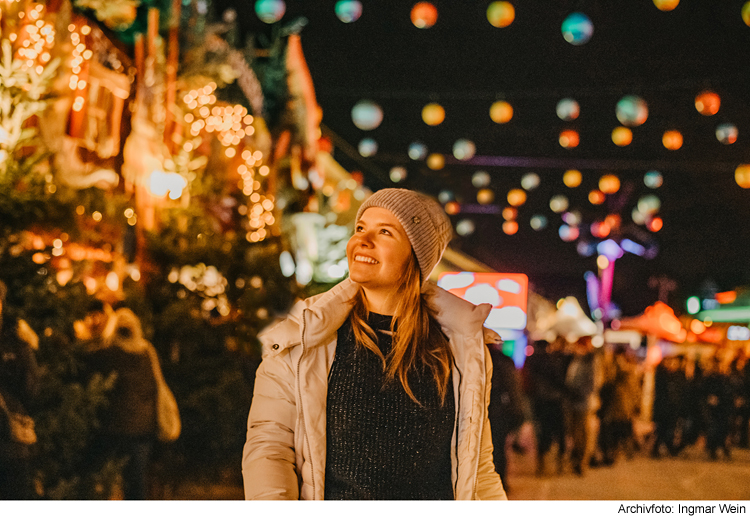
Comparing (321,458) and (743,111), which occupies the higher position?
(743,111)

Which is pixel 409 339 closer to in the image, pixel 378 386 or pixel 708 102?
pixel 378 386

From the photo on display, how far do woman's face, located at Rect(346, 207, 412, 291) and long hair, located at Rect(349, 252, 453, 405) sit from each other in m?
0.07

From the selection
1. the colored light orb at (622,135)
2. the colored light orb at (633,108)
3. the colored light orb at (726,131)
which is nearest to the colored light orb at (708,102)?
the colored light orb at (726,131)

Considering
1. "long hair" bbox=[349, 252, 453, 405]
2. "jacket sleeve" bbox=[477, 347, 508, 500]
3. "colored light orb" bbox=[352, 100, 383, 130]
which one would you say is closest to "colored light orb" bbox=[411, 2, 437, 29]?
"colored light orb" bbox=[352, 100, 383, 130]

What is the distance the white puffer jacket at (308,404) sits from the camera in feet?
7.62

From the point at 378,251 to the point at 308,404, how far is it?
0.58 m

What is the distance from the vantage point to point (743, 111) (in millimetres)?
10211

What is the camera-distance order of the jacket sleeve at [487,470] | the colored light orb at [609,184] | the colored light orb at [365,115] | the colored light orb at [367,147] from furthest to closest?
the colored light orb at [609,184]
the colored light orb at [367,147]
the colored light orb at [365,115]
the jacket sleeve at [487,470]

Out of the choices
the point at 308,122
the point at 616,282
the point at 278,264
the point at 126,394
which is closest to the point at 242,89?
the point at 308,122

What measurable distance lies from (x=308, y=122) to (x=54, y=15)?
12626mm

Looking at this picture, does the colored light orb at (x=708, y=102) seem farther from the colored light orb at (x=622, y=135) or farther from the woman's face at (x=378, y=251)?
the woman's face at (x=378, y=251)

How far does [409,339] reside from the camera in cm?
245

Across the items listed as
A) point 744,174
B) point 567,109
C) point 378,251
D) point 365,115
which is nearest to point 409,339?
point 378,251

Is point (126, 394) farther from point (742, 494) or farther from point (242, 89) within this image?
point (242, 89)
